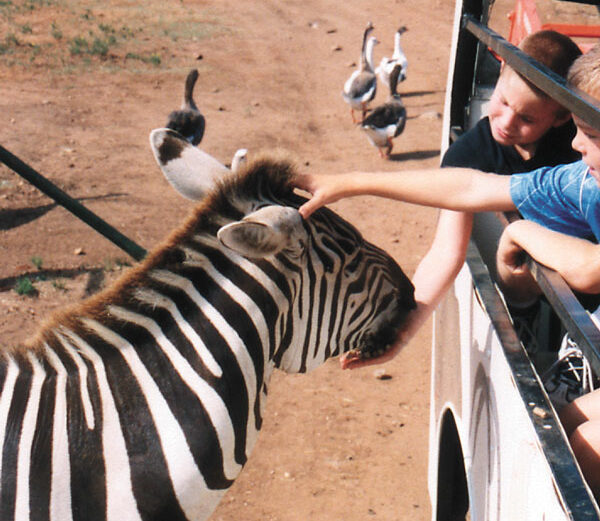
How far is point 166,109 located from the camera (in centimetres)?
1099

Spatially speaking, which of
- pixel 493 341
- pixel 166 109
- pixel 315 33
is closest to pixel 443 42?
pixel 315 33

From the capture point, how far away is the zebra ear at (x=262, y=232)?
6.03 feet

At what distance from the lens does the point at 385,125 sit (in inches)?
373

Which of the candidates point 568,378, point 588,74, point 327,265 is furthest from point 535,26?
point 327,265

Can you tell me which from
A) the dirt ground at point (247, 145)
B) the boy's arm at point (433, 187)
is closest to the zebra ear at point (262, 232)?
the boy's arm at point (433, 187)

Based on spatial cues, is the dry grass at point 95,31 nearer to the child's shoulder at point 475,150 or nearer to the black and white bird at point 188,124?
the black and white bird at point 188,124

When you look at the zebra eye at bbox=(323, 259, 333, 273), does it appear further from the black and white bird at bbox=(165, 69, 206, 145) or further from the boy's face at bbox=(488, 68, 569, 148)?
the black and white bird at bbox=(165, 69, 206, 145)

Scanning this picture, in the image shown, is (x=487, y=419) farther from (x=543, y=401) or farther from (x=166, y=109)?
(x=166, y=109)

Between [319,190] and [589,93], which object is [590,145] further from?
[319,190]

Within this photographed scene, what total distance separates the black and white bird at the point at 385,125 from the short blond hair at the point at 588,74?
7166 millimetres

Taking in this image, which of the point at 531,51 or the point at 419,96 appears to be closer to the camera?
the point at 531,51

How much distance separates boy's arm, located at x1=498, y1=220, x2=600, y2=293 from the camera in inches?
77.2

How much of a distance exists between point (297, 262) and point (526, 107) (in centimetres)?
117

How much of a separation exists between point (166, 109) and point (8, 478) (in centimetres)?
970
